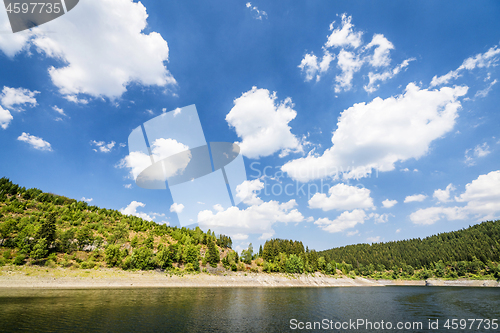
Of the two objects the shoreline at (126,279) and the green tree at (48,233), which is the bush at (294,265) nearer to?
the shoreline at (126,279)

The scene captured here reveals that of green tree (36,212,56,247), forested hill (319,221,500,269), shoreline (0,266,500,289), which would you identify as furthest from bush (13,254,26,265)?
forested hill (319,221,500,269)

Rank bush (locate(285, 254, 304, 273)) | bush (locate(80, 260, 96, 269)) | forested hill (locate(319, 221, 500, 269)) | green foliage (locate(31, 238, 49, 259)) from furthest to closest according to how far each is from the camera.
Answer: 1. forested hill (locate(319, 221, 500, 269))
2. bush (locate(285, 254, 304, 273))
3. bush (locate(80, 260, 96, 269))
4. green foliage (locate(31, 238, 49, 259))

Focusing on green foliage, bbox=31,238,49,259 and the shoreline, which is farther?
green foliage, bbox=31,238,49,259

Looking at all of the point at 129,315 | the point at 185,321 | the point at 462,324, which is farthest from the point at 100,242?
the point at 462,324

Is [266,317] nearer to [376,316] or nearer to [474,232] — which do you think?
[376,316]

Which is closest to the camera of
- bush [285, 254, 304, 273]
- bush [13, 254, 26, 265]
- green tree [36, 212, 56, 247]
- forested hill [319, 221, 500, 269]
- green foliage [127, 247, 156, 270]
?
bush [13, 254, 26, 265]

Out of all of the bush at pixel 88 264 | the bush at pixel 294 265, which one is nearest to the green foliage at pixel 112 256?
the bush at pixel 88 264

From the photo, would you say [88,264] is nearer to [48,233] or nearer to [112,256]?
[112,256]

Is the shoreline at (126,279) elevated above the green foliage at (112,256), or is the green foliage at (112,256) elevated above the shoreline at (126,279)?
the green foliage at (112,256)

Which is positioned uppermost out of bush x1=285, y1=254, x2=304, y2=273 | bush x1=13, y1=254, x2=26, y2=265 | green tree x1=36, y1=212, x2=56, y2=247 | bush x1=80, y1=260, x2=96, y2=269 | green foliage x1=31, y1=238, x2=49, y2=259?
green tree x1=36, y1=212, x2=56, y2=247

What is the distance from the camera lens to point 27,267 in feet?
171

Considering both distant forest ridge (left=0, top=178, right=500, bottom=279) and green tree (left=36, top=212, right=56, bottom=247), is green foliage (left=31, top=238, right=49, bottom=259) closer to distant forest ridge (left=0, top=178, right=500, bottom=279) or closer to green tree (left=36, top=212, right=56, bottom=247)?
distant forest ridge (left=0, top=178, right=500, bottom=279)

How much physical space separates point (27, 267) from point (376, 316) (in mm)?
76344

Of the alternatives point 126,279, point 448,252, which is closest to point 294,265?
point 126,279
